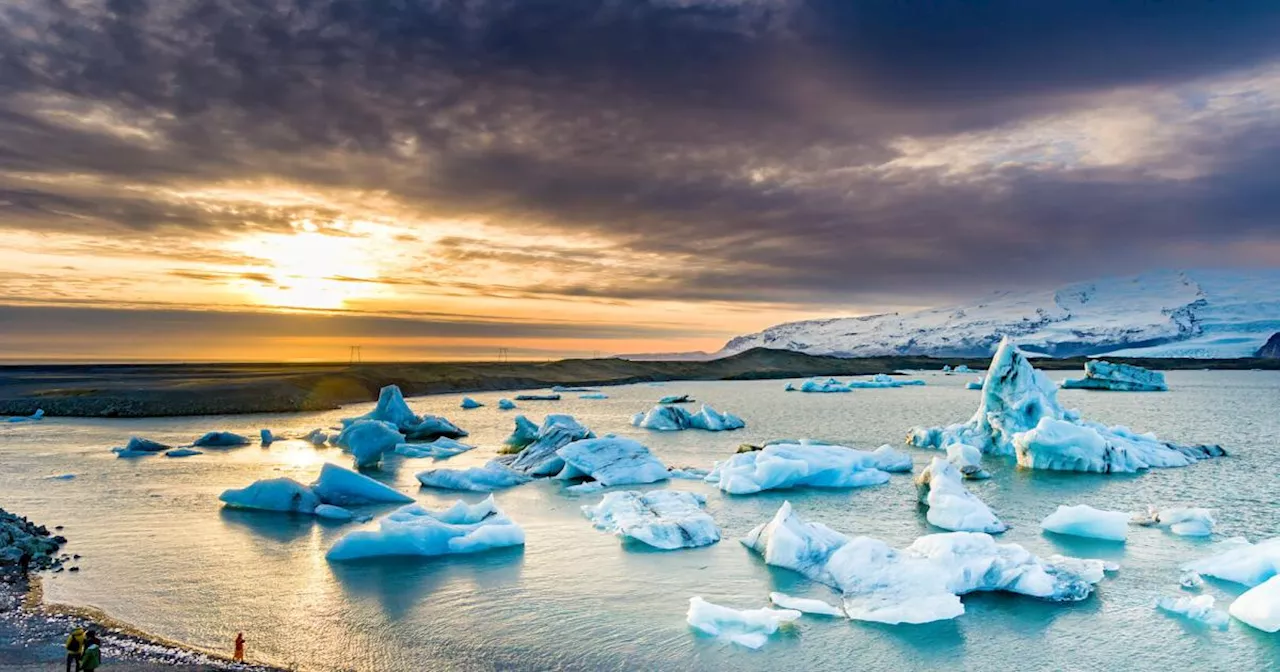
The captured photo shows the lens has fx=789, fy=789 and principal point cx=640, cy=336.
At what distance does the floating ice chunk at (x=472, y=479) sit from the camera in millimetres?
21344

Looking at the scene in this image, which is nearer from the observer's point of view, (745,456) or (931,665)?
(931,665)

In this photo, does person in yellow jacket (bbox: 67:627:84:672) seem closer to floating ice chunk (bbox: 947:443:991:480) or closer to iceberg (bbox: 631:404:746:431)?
floating ice chunk (bbox: 947:443:991:480)

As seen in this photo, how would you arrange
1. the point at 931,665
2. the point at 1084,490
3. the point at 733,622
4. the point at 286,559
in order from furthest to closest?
the point at 1084,490
the point at 286,559
the point at 733,622
the point at 931,665

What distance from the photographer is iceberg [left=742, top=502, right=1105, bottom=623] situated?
1052 cm

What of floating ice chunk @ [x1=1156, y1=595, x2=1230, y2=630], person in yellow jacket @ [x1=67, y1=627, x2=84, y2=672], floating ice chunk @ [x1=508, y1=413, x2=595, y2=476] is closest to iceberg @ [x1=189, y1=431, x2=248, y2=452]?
floating ice chunk @ [x1=508, y1=413, x2=595, y2=476]

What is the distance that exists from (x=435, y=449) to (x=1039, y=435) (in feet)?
66.7

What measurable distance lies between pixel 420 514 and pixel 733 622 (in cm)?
739

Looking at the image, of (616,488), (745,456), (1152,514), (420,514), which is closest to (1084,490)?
(1152,514)

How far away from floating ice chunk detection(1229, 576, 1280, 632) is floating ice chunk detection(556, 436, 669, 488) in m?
13.5

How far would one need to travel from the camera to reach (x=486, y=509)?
51.0 feet

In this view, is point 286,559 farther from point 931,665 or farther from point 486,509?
point 931,665

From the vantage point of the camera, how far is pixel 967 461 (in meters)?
21.5

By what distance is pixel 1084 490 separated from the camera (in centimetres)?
2030

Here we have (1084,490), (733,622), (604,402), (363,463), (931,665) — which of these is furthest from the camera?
(604,402)
